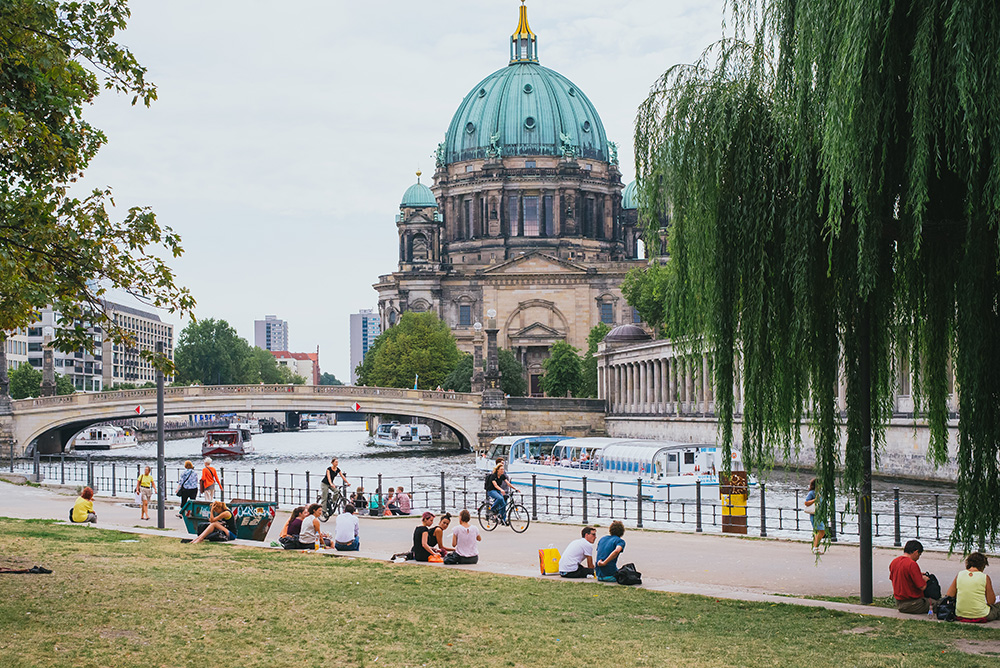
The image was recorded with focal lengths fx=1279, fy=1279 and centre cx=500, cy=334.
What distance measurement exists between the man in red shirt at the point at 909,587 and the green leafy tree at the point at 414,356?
101451 mm

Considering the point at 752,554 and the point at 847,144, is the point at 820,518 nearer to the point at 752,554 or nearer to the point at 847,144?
the point at 847,144

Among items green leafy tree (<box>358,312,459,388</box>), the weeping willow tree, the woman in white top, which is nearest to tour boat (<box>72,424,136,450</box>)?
green leafy tree (<box>358,312,459,388</box>)

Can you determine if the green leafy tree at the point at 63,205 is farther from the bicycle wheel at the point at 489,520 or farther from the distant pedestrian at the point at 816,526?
the bicycle wheel at the point at 489,520

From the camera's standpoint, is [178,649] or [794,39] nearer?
[178,649]

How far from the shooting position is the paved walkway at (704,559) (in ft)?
56.2

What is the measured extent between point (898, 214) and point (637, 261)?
391 ft

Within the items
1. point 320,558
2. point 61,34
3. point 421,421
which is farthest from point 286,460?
point 61,34

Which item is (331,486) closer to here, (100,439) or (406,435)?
(100,439)

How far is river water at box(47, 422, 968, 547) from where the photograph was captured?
29.0 m

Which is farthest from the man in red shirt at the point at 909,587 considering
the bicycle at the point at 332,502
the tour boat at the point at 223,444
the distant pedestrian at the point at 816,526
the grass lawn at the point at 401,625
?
the tour boat at the point at 223,444

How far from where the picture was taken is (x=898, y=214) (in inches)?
538

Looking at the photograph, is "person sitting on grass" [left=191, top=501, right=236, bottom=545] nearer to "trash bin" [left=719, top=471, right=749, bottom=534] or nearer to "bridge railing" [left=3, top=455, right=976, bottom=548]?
"bridge railing" [left=3, top=455, right=976, bottom=548]

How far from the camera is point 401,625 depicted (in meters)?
13.1

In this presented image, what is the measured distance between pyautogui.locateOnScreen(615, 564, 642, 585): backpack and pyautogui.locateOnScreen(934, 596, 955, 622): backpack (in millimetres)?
4219
